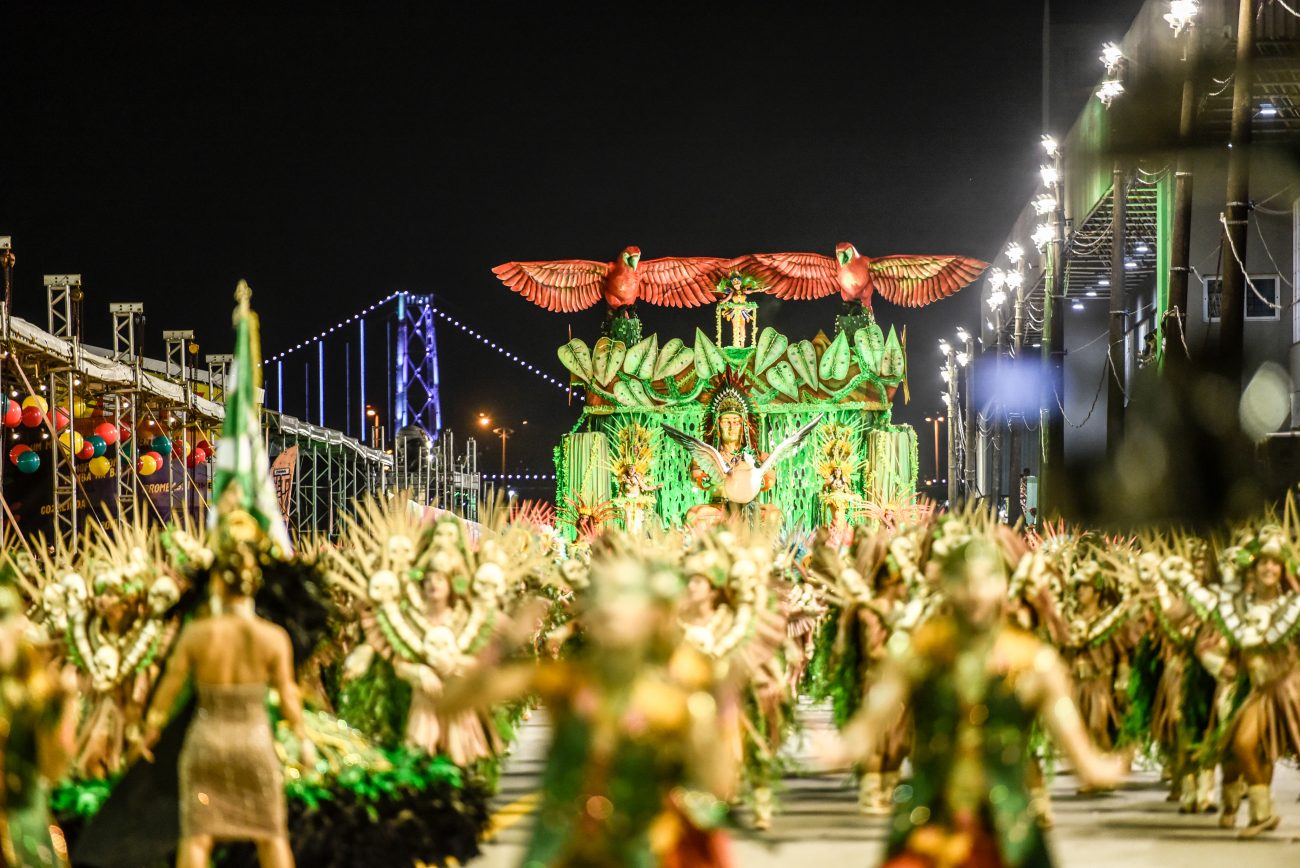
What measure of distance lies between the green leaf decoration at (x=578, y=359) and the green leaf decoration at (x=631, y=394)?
2.09 feet

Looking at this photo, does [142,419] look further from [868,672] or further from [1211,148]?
[868,672]

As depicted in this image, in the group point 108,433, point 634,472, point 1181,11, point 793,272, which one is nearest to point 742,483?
point 634,472

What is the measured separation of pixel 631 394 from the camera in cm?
2909

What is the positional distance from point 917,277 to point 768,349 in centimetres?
360

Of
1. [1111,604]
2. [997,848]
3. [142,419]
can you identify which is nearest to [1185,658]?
[1111,604]

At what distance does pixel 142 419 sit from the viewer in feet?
111

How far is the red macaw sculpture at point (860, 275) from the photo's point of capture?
100 ft

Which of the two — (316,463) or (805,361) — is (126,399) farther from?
(316,463)

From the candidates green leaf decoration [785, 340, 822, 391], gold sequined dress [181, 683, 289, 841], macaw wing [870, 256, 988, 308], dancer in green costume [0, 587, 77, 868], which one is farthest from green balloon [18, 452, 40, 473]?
dancer in green costume [0, 587, 77, 868]

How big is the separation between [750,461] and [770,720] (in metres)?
17.9

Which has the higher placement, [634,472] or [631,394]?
[631,394]

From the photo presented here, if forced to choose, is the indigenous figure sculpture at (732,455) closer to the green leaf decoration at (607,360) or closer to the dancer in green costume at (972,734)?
the green leaf decoration at (607,360)

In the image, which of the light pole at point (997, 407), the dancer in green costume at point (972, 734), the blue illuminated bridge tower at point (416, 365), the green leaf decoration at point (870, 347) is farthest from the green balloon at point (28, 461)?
the blue illuminated bridge tower at point (416, 365)

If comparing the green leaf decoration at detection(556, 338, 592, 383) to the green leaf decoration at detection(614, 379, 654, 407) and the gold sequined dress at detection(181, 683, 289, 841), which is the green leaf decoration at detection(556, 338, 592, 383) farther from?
the gold sequined dress at detection(181, 683, 289, 841)
